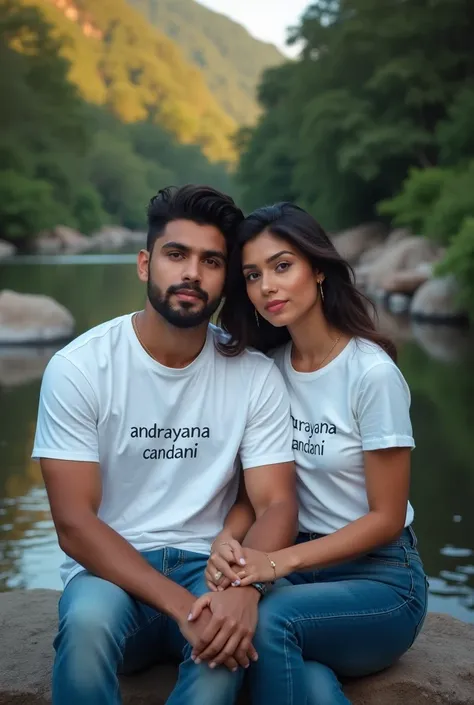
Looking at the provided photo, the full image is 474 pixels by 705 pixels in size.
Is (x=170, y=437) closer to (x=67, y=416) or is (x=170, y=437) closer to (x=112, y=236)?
(x=67, y=416)

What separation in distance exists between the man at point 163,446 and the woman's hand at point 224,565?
48 mm

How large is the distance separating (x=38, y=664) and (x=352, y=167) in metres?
23.9

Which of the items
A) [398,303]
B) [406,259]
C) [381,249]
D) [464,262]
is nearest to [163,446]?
[464,262]

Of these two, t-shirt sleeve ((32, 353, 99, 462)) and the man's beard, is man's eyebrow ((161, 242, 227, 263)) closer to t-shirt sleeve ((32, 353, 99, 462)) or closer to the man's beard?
the man's beard

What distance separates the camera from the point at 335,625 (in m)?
2.32

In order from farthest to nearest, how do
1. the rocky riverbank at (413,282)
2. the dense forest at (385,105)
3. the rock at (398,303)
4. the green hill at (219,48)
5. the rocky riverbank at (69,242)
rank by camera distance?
the green hill at (219,48)
the rocky riverbank at (69,242)
the dense forest at (385,105)
the rock at (398,303)
the rocky riverbank at (413,282)

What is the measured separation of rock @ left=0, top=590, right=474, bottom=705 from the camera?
8.18ft

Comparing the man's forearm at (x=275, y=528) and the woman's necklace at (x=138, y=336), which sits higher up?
the woman's necklace at (x=138, y=336)

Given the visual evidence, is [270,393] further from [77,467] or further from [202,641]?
[202,641]

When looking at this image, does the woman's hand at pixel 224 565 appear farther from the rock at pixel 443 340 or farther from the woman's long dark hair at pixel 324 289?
the rock at pixel 443 340

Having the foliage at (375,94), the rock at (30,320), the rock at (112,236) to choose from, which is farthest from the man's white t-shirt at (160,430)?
the rock at (112,236)

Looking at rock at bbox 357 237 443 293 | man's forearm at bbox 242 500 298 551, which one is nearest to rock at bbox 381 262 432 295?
rock at bbox 357 237 443 293

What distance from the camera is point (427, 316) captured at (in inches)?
599

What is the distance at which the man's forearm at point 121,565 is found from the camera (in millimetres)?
2322
